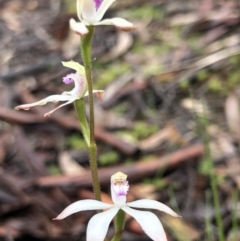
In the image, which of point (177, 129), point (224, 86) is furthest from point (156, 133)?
point (224, 86)

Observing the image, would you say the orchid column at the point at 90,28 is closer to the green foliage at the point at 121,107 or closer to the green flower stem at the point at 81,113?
the green flower stem at the point at 81,113

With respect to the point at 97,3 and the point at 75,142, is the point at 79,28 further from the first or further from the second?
the point at 75,142

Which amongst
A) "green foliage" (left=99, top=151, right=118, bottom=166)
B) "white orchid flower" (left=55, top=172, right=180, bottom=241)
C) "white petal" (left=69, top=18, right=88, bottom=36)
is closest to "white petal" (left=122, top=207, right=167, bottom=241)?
"white orchid flower" (left=55, top=172, right=180, bottom=241)

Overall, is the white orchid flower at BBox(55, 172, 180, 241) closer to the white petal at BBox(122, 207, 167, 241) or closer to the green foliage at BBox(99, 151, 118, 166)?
the white petal at BBox(122, 207, 167, 241)

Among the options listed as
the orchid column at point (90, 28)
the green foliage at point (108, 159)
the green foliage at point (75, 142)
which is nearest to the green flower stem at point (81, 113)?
the orchid column at point (90, 28)

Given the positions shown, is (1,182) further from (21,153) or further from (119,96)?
(119,96)

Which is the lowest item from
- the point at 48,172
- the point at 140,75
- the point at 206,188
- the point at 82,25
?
the point at 206,188

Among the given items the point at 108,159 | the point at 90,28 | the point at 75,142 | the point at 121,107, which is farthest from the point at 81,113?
the point at 121,107
